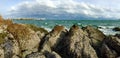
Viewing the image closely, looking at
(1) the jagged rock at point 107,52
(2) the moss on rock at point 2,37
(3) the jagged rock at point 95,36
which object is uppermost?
(2) the moss on rock at point 2,37

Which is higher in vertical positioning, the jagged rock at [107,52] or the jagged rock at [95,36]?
the jagged rock at [95,36]

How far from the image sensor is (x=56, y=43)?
2142 centimetres

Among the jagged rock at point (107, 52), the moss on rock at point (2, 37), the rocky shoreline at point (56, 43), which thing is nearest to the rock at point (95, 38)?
the rocky shoreline at point (56, 43)

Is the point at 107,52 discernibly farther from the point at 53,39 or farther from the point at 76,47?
the point at 53,39

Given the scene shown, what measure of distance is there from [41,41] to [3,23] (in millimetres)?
2898

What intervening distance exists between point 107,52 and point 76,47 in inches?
86.8

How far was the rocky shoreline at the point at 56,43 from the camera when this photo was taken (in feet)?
62.7

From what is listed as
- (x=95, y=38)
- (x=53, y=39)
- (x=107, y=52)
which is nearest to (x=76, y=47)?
(x=107, y=52)

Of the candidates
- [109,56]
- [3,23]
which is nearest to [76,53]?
[109,56]

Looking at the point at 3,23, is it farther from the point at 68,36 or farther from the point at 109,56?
the point at 109,56

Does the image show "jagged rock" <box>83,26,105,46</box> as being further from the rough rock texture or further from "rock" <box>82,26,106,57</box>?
the rough rock texture

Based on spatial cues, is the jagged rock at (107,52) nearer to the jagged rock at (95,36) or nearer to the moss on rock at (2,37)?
the jagged rock at (95,36)

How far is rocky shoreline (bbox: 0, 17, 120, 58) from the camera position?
1911 centimetres

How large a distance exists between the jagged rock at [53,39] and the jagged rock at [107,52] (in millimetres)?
3217
